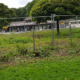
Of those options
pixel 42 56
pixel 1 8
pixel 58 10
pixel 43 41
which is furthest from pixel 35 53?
pixel 1 8

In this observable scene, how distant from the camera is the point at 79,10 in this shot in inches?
649

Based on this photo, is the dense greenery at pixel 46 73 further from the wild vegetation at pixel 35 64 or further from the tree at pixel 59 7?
the tree at pixel 59 7

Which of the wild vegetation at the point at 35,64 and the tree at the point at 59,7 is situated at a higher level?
the tree at the point at 59,7

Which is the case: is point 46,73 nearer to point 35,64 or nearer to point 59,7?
point 35,64

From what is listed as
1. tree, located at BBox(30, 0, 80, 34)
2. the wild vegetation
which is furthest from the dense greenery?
tree, located at BBox(30, 0, 80, 34)

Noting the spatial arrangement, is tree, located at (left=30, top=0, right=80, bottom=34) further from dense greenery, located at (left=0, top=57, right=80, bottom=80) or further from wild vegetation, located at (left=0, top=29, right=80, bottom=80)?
dense greenery, located at (left=0, top=57, right=80, bottom=80)

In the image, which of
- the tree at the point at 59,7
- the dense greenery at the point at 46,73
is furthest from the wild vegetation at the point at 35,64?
the tree at the point at 59,7

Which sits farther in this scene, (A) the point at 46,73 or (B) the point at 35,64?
(B) the point at 35,64

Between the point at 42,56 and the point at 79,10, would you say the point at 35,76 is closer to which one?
the point at 42,56

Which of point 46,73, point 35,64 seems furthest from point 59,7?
point 46,73

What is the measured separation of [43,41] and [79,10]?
6612 millimetres

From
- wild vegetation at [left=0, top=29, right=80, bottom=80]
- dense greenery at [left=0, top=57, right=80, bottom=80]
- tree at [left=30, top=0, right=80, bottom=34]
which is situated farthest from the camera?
tree at [left=30, top=0, right=80, bottom=34]

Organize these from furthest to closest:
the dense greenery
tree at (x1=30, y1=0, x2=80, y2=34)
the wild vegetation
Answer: tree at (x1=30, y1=0, x2=80, y2=34)
the wild vegetation
the dense greenery

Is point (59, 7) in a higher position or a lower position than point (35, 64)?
higher
